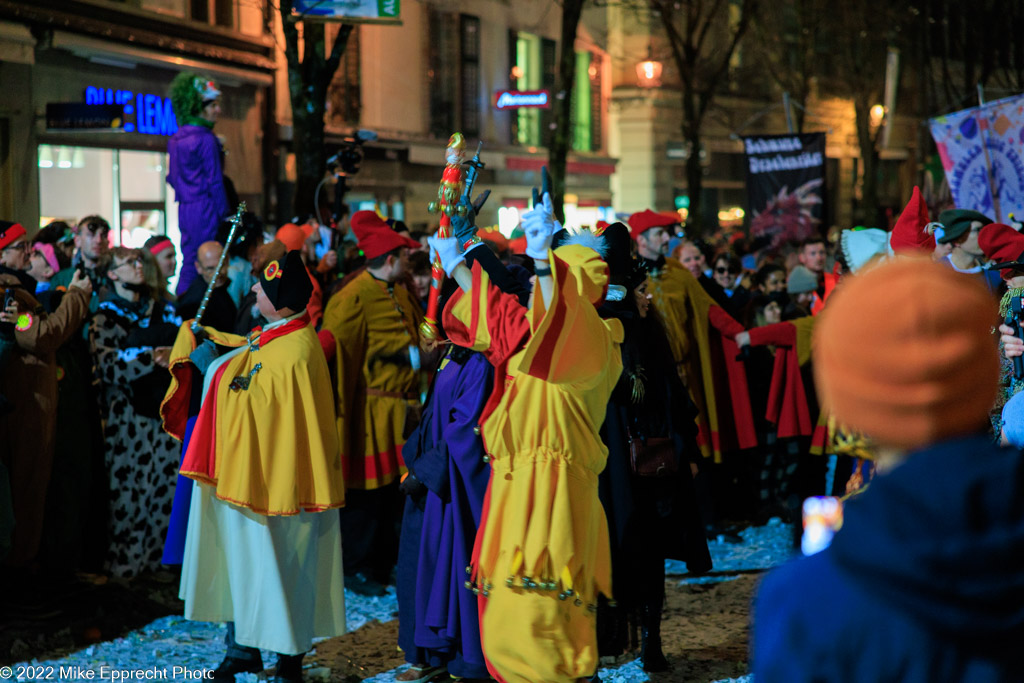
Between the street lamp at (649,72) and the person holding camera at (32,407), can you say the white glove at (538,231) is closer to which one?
the person holding camera at (32,407)

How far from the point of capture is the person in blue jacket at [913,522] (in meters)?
1.60

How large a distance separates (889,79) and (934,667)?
25411mm

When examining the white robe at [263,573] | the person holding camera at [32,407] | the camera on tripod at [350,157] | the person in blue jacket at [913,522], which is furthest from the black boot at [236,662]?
the camera on tripod at [350,157]

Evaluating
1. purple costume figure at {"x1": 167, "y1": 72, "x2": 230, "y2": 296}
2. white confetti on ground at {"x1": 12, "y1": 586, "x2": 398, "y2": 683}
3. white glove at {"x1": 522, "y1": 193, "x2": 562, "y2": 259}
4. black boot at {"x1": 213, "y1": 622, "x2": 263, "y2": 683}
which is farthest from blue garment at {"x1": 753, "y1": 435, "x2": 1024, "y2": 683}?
purple costume figure at {"x1": 167, "y1": 72, "x2": 230, "y2": 296}

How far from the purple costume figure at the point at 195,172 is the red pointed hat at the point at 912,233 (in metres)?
4.89

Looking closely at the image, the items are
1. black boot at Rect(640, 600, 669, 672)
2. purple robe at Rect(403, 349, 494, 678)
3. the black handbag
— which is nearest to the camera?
purple robe at Rect(403, 349, 494, 678)

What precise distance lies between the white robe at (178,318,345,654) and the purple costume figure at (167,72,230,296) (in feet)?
11.0

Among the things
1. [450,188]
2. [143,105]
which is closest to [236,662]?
[450,188]

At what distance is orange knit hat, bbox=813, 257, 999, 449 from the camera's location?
169 cm

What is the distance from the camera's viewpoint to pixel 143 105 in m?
14.5

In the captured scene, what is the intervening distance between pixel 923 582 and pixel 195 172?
7866 mm

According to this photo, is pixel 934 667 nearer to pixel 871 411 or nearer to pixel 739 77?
pixel 871 411

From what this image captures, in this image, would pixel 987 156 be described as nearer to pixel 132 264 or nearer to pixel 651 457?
pixel 651 457

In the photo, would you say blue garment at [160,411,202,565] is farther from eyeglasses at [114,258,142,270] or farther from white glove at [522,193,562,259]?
white glove at [522,193,562,259]
